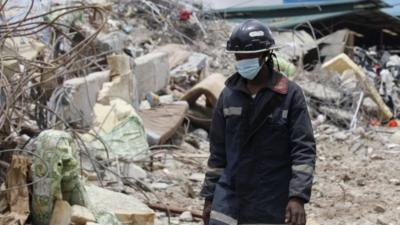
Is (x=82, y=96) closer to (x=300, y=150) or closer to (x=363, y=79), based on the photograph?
(x=300, y=150)

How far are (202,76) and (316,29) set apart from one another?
6.56 metres

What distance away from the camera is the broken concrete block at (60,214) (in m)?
4.42

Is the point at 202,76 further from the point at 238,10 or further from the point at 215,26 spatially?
the point at 238,10

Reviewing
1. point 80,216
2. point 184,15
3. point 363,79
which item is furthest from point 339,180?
point 184,15

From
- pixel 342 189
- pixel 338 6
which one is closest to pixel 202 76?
pixel 342 189

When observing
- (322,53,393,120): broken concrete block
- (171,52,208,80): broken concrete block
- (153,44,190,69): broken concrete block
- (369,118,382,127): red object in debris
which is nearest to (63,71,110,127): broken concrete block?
(171,52,208,80): broken concrete block

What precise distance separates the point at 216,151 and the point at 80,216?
1263 millimetres

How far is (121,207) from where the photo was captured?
5148 millimetres

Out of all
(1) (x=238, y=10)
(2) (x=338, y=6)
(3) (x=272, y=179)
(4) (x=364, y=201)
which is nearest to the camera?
(3) (x=272, y=179)

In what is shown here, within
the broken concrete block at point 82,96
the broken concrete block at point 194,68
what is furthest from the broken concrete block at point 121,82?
the broken concrete block at point 194,68

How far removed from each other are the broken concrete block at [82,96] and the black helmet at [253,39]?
4.06 metres

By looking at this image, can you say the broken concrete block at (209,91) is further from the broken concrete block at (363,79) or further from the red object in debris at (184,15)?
the red object in debris at (184,15)

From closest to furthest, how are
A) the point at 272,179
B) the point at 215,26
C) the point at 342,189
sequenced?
the point at 272,179
the point at 342,189
the point at 215,26

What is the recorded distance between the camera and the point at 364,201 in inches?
263
